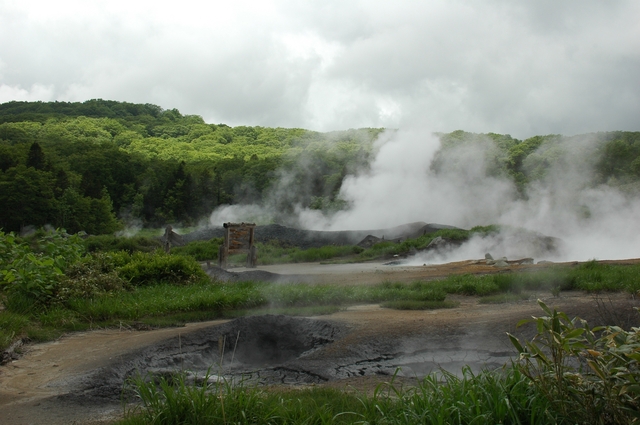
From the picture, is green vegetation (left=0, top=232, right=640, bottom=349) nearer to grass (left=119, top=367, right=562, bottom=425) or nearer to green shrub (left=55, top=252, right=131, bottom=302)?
green shrub (left=55, top=252, right=131, bottom=302)

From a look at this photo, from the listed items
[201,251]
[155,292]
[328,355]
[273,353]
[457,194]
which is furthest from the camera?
[457,194]

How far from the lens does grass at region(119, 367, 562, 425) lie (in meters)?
3.35

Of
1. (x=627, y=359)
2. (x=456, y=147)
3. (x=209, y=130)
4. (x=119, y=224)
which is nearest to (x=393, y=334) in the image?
(x=627, y=359)

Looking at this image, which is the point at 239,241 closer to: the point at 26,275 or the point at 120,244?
the point at 120,244

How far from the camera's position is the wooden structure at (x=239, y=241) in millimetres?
20266

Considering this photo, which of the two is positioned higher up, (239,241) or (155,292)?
(239,241)

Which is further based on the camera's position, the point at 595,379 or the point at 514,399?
the point at 514,399

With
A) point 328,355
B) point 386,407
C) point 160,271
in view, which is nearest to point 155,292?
point 160,271

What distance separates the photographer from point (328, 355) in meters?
6.64

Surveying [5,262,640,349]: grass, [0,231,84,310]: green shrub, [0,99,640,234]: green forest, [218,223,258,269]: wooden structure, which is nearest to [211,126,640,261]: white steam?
[0,99,640,234]: green forest

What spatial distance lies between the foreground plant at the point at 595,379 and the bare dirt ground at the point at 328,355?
1559 mm

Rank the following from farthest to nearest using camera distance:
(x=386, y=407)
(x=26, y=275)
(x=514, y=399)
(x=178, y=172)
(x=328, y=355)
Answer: (x=178, y=172), (x=26, y=275), (x=328, y=355), (x=386, y=407), (x=514, y=399)

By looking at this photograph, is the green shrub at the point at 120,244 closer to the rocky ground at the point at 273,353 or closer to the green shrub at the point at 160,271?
the green shrub at the point at 160,271

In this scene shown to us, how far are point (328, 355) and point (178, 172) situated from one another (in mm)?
43512
